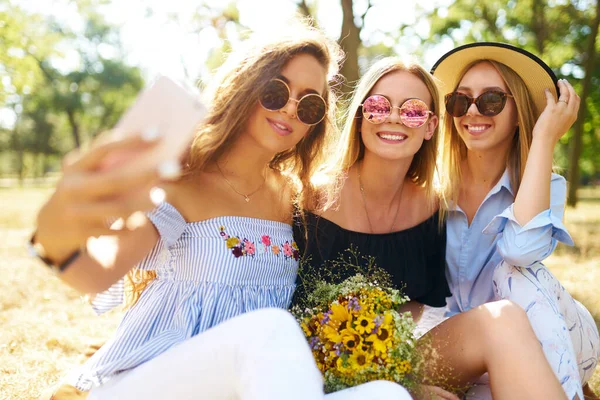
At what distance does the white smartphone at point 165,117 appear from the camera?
1.44m

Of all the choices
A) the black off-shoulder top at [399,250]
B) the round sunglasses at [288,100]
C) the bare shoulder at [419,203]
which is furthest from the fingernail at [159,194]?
the bare shoulder at [419,203]

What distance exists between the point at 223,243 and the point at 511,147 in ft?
6.62

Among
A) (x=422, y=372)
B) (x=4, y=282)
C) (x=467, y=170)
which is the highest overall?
(x=467, y=170)

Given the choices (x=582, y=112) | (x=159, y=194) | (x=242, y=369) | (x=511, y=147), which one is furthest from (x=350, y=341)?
(x=582, y=112)

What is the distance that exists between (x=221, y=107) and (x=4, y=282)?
464 centimetres

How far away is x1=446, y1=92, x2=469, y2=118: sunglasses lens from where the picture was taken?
3.29m

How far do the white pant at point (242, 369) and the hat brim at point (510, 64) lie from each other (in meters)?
2.21

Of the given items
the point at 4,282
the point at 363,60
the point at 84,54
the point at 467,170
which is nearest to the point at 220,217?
the point at 467,170

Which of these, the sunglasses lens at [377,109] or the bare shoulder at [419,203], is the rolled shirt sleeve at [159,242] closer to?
the sunglasses lens at [377,109]

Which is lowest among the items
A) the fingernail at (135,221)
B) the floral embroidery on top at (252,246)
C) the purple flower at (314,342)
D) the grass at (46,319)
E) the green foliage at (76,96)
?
the green foliage at (76,96)

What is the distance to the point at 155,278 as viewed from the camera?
2.52 m

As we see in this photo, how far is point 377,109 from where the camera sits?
3078mm

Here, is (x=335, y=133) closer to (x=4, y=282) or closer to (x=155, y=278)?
(x=155, y=278)

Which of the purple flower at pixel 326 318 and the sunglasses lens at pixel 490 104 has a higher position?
the sunglasses lens at pixel 490 104
